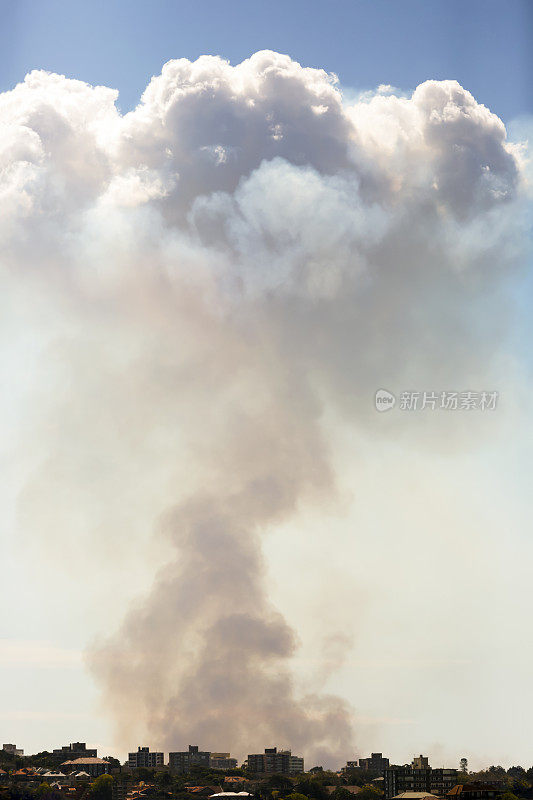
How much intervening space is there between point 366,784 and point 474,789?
8.05ft

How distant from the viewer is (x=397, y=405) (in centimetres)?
1150

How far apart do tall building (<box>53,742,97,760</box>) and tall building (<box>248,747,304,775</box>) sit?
8.27ft

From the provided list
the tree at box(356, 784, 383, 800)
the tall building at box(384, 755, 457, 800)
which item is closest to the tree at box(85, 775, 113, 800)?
the tree at box(356, 784, 383, 800)

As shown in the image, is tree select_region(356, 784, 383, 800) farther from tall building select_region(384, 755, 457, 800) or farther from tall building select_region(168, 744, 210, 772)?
tall building select_region(168, 744, 210, 772)

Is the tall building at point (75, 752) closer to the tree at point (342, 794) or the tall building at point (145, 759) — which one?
the tall building at point (145, 759)

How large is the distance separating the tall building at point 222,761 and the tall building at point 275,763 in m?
0.32

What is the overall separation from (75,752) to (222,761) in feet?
7.88

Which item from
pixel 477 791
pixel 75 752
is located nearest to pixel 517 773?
pixel 477 791

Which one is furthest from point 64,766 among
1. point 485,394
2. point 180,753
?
point 485,394

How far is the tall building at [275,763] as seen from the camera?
14.5 m

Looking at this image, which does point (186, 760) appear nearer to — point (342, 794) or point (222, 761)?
point (222, 761)

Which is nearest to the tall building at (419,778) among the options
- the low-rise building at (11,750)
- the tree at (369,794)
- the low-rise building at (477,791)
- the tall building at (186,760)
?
the tree at (369,794)

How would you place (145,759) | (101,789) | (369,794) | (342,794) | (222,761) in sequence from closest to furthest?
(101,789), (342,794), (369,794), (145,759), (222,761)

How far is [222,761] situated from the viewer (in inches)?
610
